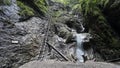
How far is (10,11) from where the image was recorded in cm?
659

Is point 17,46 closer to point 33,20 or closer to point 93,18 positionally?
point 33,20

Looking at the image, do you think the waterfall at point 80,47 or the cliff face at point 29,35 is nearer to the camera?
the cliff face at point 29,35

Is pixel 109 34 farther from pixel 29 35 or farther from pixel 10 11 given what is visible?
pixel 10 11

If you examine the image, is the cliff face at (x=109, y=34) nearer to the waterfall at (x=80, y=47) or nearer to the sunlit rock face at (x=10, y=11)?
the waterfall at (x=80, y=47)

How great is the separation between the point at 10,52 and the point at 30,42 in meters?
1.21

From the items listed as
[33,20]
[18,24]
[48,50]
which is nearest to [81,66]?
[48,50]

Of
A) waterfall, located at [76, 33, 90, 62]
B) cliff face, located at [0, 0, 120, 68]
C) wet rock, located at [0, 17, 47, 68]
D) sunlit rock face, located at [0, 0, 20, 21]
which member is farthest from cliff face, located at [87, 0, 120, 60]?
sunlit rock face, located at [0, 0, 20, 21]

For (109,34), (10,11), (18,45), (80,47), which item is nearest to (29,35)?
(18,45)

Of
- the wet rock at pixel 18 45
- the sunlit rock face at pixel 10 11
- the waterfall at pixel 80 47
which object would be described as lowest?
the waterfall at pixel 80 47

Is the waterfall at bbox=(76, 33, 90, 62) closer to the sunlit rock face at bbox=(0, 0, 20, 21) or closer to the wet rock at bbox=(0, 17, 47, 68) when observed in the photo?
the wet rock at bbox=(0, 17, 47, 68)

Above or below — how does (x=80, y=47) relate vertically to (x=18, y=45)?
below

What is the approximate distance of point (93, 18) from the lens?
10062mm

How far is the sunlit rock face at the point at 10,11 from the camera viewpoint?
5977 mm

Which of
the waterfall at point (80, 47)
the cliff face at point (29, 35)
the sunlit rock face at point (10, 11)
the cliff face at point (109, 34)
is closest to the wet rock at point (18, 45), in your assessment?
the cliff face at point (29, 35)
